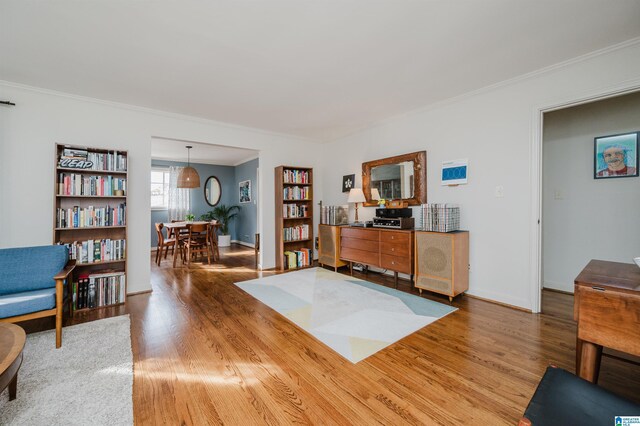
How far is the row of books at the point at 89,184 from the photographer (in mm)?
3053

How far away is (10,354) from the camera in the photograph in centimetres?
137

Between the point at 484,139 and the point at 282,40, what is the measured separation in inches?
102

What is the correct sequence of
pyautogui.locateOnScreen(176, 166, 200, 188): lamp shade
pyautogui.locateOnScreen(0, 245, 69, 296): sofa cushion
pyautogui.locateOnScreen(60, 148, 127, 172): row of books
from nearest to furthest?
pyautogui.locateOnScreen(0, 245, 69, 296): sofa cushion → pyautogui.locateOnScreen(60, 148, 127, 172): row of books → pyautogui.locateOnScreen(176, 166, 200, 188): lamp shade

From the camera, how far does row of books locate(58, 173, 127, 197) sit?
305cm

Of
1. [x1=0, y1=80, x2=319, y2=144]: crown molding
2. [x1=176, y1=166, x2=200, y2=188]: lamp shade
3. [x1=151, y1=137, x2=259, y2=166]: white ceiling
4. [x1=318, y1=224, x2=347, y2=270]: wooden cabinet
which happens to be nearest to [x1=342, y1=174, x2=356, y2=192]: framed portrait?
[x1=318, y1=224, x2=347, y2=270]: wooden cabinet

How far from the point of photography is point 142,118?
372 centimetres

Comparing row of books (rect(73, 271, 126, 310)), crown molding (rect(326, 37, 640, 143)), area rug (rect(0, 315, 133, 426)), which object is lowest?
area rug (rect(0, 315, 133, 426))

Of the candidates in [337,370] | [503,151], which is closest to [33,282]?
[337,370]

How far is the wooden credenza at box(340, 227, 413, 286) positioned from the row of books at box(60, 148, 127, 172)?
10.7 ft

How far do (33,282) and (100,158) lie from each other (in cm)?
153

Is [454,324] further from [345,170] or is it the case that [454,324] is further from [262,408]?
[345,170]

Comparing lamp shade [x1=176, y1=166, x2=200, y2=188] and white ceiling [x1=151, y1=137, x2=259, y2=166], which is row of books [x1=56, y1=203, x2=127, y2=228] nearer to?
lamp shade [x1=176, y1=166, x2=200, y2=188]

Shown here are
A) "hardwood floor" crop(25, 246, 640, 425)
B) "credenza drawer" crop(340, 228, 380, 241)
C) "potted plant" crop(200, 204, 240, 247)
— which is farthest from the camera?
"potted plant" crop(200, 204, 240, 247)

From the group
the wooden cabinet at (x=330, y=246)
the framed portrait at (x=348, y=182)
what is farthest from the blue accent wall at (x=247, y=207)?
the framed portrait at (x=348, y=182)
